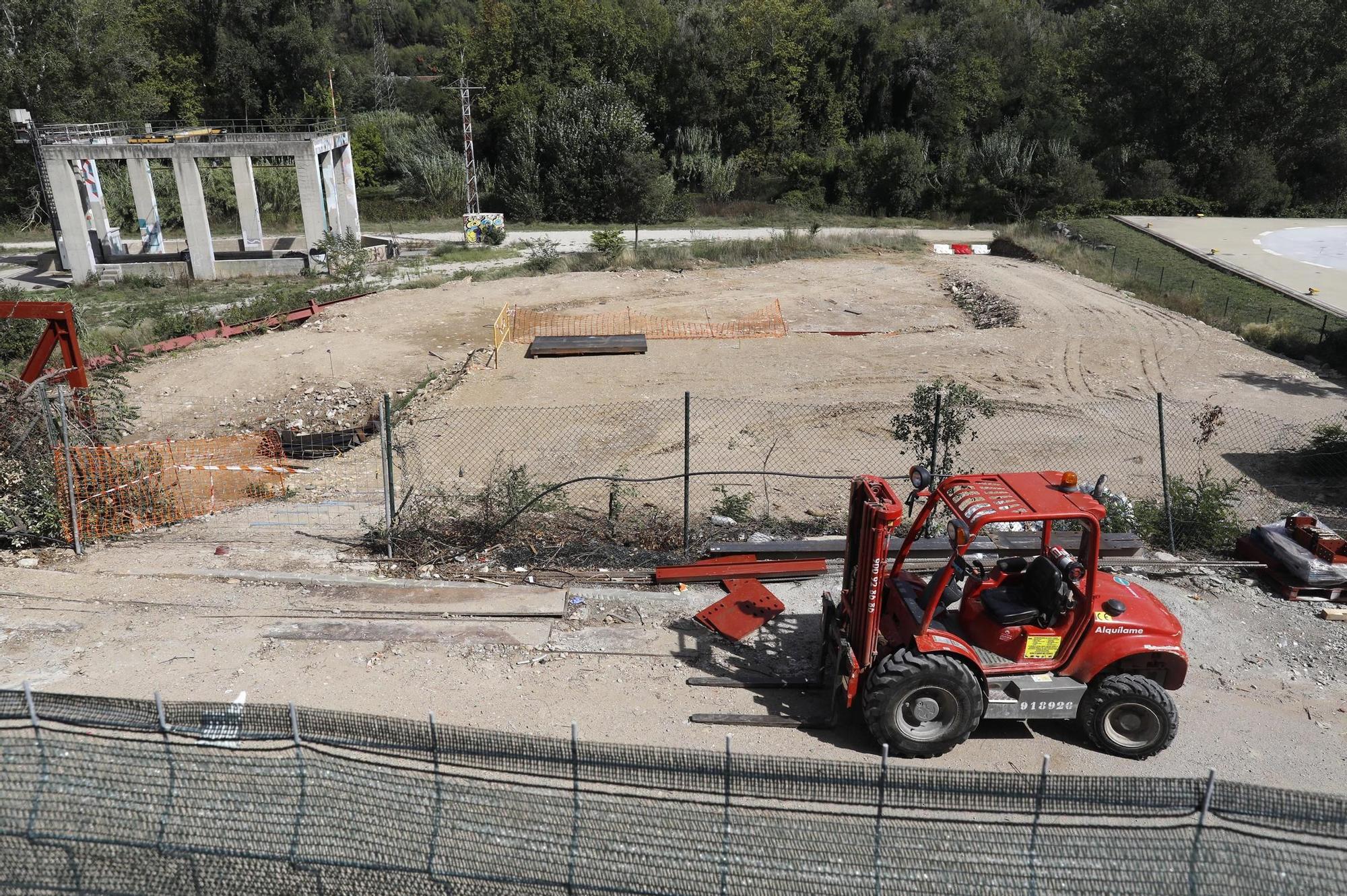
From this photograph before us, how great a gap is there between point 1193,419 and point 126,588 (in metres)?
16.1

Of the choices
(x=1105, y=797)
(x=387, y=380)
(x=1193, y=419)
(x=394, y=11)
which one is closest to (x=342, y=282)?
(x=387, y=380)

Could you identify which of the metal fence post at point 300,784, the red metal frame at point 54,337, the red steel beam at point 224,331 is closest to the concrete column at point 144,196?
the red steel beam at point 224,331

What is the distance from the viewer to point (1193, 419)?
1688 centimetres

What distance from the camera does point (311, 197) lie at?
34.9 meters

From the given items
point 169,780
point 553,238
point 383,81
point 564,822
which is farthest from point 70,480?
point 383,81

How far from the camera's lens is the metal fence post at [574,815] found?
6.18 metres

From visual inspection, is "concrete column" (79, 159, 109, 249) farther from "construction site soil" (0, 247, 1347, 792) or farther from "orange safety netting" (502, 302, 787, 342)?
"construction site soil" (0, 247, 1347, 792)

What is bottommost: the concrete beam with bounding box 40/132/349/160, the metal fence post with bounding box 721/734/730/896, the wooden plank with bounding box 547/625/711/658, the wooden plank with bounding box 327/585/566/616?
the wooden plank with bounding box 547/625/711/658

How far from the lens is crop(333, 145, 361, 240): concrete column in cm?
3938

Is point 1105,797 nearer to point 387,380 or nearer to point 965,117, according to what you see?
point 387,380

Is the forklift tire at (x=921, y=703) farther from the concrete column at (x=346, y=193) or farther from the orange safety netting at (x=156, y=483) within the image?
the concrete column at (x=346, y=193)

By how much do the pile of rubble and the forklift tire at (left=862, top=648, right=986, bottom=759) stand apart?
18757 millimetres

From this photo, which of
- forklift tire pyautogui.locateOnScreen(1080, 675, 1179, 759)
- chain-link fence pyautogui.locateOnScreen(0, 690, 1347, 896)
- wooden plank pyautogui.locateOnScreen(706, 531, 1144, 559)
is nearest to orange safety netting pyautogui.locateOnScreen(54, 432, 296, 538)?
chain-link fence pyautogui.locateOnScreen(0, 690, 1347, 896)

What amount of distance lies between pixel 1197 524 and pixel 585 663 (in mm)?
7860
